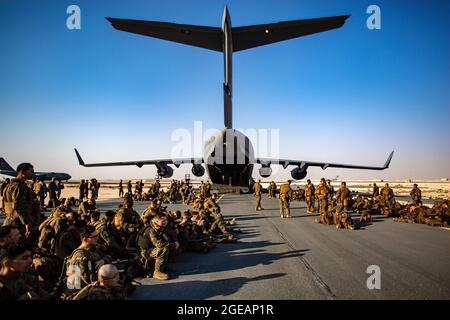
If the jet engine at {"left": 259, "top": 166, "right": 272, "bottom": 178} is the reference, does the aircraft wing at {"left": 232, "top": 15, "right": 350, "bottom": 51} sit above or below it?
above

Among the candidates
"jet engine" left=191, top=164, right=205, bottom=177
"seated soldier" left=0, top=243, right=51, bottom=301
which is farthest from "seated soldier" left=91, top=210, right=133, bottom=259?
"jet engine" left=191, top=164, right=205, bottom=177

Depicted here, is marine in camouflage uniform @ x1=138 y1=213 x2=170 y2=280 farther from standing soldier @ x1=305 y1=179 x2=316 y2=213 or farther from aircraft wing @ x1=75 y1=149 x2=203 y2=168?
aircraft wing @ x1=75 y1=149 x2=203 y2=168

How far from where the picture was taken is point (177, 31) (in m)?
11.9

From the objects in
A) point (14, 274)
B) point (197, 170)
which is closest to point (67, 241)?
point (14, 274)

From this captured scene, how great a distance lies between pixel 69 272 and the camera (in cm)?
379

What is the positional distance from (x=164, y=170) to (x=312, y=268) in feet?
63.0

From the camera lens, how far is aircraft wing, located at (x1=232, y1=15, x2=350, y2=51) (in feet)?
33.9

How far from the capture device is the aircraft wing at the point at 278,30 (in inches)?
407

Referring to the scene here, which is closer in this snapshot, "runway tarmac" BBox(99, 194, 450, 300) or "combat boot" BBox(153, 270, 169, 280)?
"runway tarmac" BBox(99, 194, 450, 300)

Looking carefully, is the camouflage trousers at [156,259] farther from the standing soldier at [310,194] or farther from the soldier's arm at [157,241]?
the standing soldier at [310,194]

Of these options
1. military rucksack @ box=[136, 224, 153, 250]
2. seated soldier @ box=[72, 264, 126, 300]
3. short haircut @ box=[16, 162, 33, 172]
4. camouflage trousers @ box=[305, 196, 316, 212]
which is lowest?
camouflage trousers @ box=[305, 196, 316, 212]

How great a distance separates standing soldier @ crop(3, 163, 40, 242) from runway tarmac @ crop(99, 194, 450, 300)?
3.05m

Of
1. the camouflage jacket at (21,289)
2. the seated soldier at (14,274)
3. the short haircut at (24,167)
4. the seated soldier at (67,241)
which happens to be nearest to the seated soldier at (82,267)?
the camouflage jacket at (21,289)

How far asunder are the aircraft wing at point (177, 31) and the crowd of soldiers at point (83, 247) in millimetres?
6865
